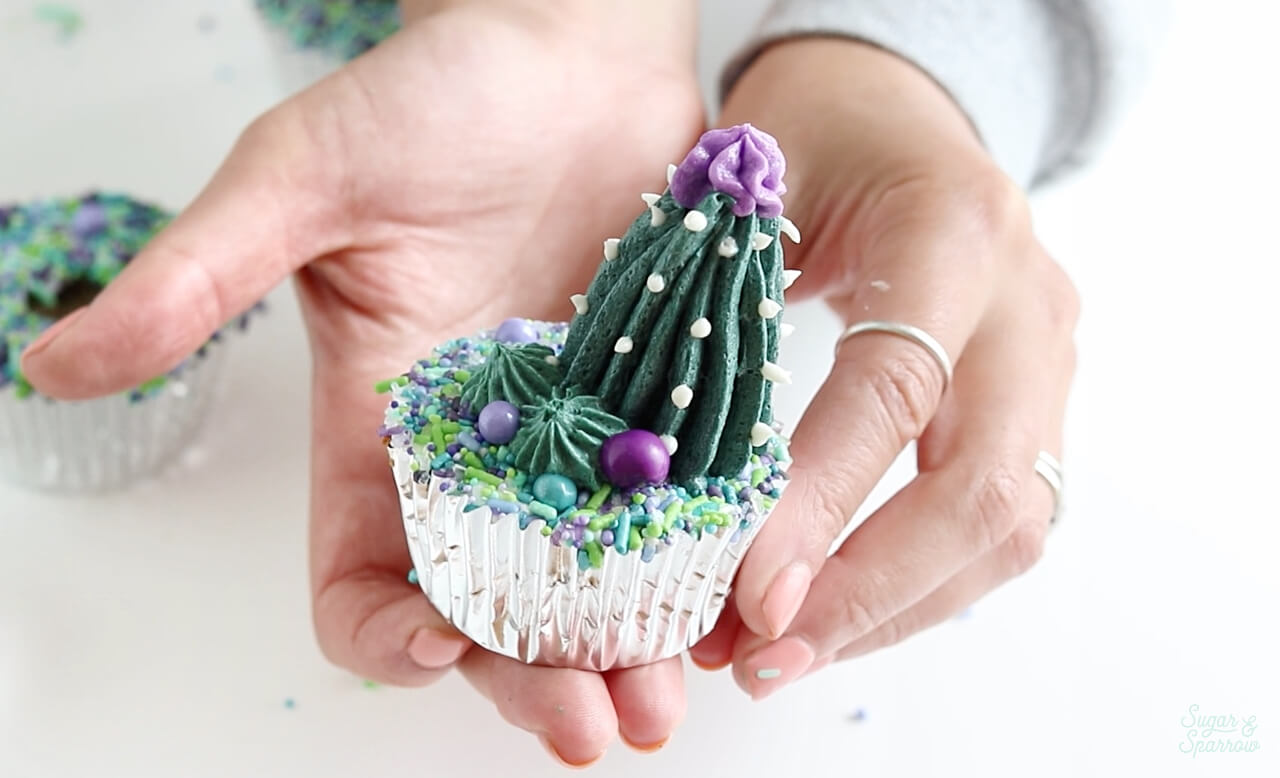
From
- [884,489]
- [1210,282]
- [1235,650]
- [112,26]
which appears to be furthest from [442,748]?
[112,26]

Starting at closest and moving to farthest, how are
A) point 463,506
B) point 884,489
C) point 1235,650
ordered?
point 463,506 → point 1235,650 → point 884,489

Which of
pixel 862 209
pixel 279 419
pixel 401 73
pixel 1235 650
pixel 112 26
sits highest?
pixel 401 73

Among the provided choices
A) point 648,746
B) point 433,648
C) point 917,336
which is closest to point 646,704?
point 648,746

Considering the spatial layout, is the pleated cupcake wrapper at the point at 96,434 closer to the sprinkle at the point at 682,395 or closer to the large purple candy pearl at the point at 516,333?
the large purple candy pearl at the point at 516,333

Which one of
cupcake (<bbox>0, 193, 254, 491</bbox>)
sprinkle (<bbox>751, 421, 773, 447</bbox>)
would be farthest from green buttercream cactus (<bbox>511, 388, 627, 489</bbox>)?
cupcake (<bbox>0, 193, 254, 491</bbox>)

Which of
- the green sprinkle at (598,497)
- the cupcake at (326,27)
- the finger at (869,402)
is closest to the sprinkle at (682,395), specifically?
the green sprinkle at (598,497)

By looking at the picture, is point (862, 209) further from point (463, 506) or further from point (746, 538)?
point (463, 506)

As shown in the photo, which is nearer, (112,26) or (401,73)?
(401,73)

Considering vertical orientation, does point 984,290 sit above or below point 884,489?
above
